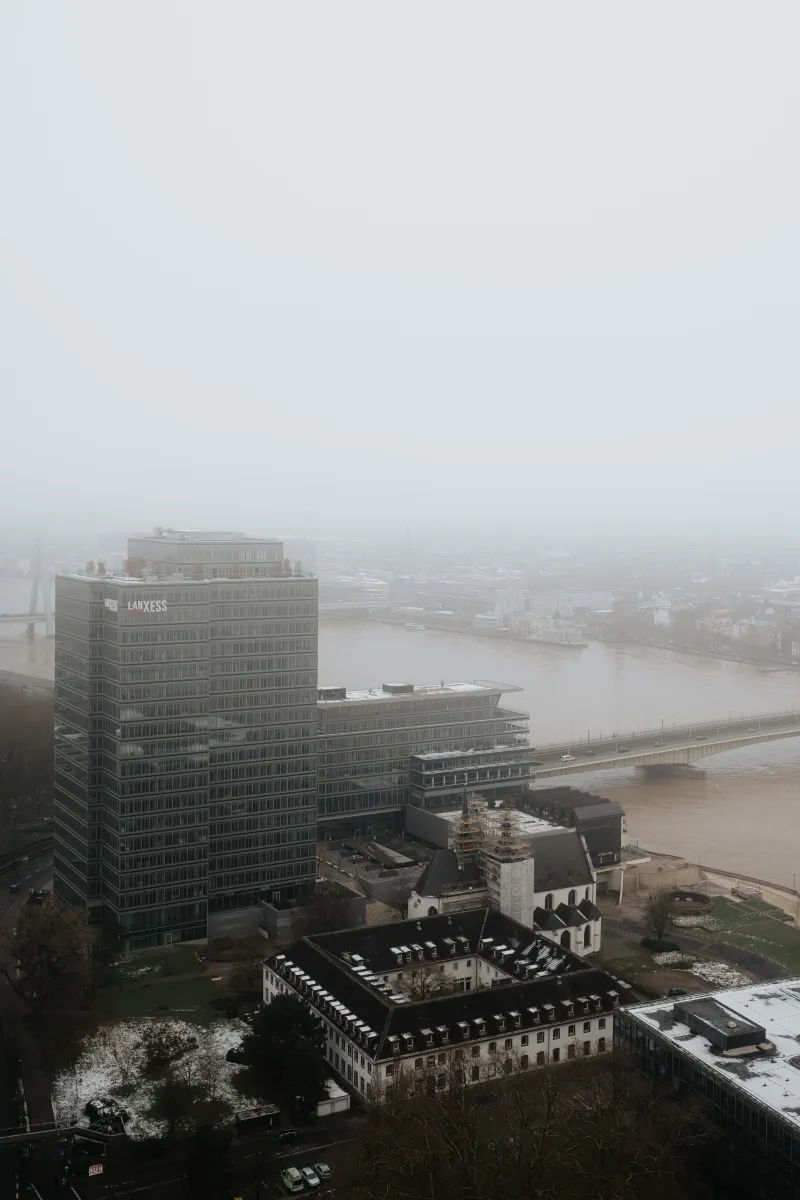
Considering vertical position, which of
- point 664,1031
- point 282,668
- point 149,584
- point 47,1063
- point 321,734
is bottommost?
point 47,1063

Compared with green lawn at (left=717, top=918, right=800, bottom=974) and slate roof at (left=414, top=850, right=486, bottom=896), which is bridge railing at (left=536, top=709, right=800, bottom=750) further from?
slate roof at (left=414, top=850, right=486, bottom=896)

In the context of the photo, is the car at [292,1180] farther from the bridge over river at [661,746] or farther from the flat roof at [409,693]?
the bridge over river at [661,746]

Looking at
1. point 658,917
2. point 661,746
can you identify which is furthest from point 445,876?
point 661,746

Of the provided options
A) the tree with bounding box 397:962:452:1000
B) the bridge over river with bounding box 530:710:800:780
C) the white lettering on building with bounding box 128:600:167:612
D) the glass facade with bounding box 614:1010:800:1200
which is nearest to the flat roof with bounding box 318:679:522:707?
the bridge over river with bounding box 530:710:800:780

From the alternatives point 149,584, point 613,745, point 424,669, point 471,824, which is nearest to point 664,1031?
point 471,824

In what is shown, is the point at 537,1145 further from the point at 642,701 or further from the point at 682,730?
the point at 642,701

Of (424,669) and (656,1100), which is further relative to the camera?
(424,669)

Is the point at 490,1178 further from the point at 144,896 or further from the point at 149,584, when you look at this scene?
the point at 149,584
